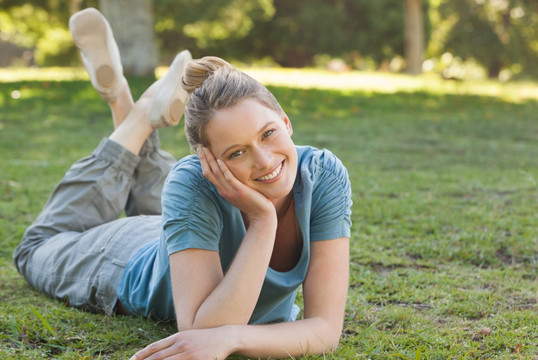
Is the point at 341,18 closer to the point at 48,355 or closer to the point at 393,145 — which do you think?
the point at 393,145

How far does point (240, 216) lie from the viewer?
2.46m

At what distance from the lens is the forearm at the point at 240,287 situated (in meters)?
2.18

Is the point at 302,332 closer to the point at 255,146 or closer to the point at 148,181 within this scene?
the point at 255,146

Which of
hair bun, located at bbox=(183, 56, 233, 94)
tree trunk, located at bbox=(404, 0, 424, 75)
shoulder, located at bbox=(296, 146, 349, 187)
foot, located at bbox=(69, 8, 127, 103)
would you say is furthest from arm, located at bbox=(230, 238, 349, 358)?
tree trunk, located at bbox=(404, 0, 424, 75)

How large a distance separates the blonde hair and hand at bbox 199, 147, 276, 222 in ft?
0.23

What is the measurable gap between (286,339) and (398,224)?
231 centimetres

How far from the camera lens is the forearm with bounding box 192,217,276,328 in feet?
7.14

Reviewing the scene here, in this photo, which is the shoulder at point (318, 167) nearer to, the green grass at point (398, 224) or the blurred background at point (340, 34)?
the green grass at point (398, 224)

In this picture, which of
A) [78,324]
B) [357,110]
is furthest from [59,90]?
[78,324]

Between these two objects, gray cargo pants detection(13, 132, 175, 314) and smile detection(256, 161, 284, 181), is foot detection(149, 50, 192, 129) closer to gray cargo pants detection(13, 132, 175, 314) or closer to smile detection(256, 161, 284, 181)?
gray cargo pants detection(13, 132, 175, 314)

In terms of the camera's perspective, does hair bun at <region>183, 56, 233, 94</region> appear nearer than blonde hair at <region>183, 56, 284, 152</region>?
No

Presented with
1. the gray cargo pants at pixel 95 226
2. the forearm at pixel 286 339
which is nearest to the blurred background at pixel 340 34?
the gray cargo pants at pixel 95 226

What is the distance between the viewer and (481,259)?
3.69 m

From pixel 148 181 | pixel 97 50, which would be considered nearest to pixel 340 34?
pixel 97 50
